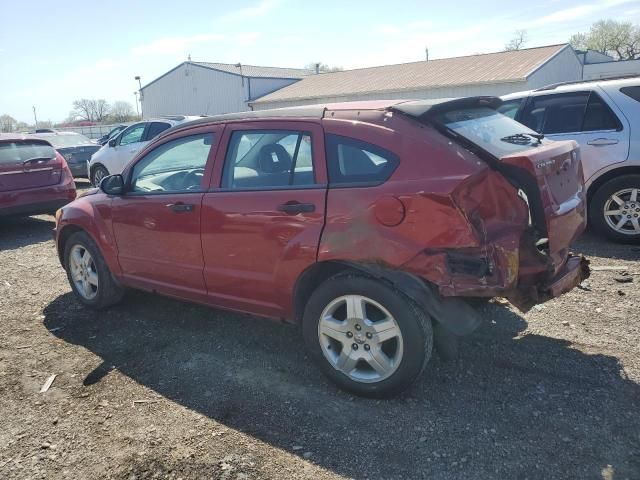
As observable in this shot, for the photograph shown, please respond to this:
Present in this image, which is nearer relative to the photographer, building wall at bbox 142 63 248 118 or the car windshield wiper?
the car windshield wiper

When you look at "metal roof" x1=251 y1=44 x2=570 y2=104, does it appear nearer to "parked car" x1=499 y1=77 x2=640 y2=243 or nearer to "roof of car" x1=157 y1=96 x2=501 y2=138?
"parked car" x1=499 y1=77 x2=640 y2=243

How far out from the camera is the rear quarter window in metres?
3.08

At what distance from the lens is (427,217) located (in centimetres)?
291

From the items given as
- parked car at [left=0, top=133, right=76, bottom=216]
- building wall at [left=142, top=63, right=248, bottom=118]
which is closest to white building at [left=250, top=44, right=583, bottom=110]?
building wall at [left=142, top=63, right=248, bottom=118]

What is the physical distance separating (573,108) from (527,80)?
59.1 feet

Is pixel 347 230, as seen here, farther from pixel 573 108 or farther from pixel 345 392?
pixel 573 108

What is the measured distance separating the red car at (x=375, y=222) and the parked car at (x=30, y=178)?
5425 mm

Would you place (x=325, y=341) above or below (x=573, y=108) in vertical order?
below

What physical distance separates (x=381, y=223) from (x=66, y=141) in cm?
1485

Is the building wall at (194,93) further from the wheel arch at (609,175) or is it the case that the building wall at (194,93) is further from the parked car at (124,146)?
the wheel arch at (609,175)

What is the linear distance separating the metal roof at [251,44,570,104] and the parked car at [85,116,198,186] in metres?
16.1

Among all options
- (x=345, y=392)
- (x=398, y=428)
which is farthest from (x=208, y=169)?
(x=398, y=428)

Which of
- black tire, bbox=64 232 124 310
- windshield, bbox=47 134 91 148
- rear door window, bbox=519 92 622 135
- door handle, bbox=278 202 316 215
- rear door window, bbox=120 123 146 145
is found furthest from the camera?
windshield, bbox=47 134 91 148

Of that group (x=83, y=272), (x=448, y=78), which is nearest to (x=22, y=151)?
(x=83, y=272)
